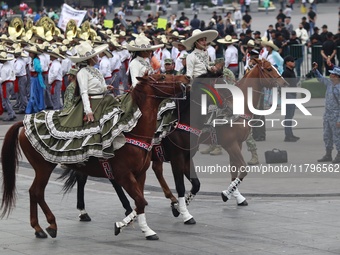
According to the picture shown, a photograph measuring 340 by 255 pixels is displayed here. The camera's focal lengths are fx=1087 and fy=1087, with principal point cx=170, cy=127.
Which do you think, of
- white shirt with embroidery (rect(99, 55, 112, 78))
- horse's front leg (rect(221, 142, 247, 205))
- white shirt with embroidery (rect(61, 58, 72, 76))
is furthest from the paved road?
white shirt with embroidery (rect(61, 58, 72, 76))

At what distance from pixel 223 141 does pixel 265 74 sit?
1520 millimetres

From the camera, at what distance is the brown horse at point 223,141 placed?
15734 millimetres

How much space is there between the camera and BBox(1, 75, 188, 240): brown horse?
14.2 meters

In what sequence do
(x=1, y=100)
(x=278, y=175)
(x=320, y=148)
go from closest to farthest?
(x=278, y=175), (x=320, y=148), (x=1, y=100)

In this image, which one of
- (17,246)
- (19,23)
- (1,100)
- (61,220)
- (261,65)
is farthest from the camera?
(19,23)

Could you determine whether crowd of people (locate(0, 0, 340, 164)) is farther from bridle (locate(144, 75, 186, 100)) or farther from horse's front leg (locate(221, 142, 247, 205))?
bridle (locate(144, 75, 186, 100))

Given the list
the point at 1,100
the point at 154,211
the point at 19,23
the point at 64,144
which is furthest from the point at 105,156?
the point at 19,23

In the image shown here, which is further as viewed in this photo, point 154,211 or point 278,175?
point 278,175

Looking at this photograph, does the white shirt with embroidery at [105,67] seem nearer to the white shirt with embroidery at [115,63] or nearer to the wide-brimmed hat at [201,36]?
the white shirt with embroidery at [115,63]

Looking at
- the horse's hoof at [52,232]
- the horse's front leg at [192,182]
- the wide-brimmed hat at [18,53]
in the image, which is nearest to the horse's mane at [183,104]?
the horse's front leg at [192,182]

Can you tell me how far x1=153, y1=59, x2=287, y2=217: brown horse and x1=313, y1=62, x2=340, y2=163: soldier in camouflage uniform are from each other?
2.53m

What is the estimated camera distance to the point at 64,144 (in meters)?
14.3

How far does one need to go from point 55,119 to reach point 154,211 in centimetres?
264

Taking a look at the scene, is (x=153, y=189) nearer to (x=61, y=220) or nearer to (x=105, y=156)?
(x=61, y=220)
